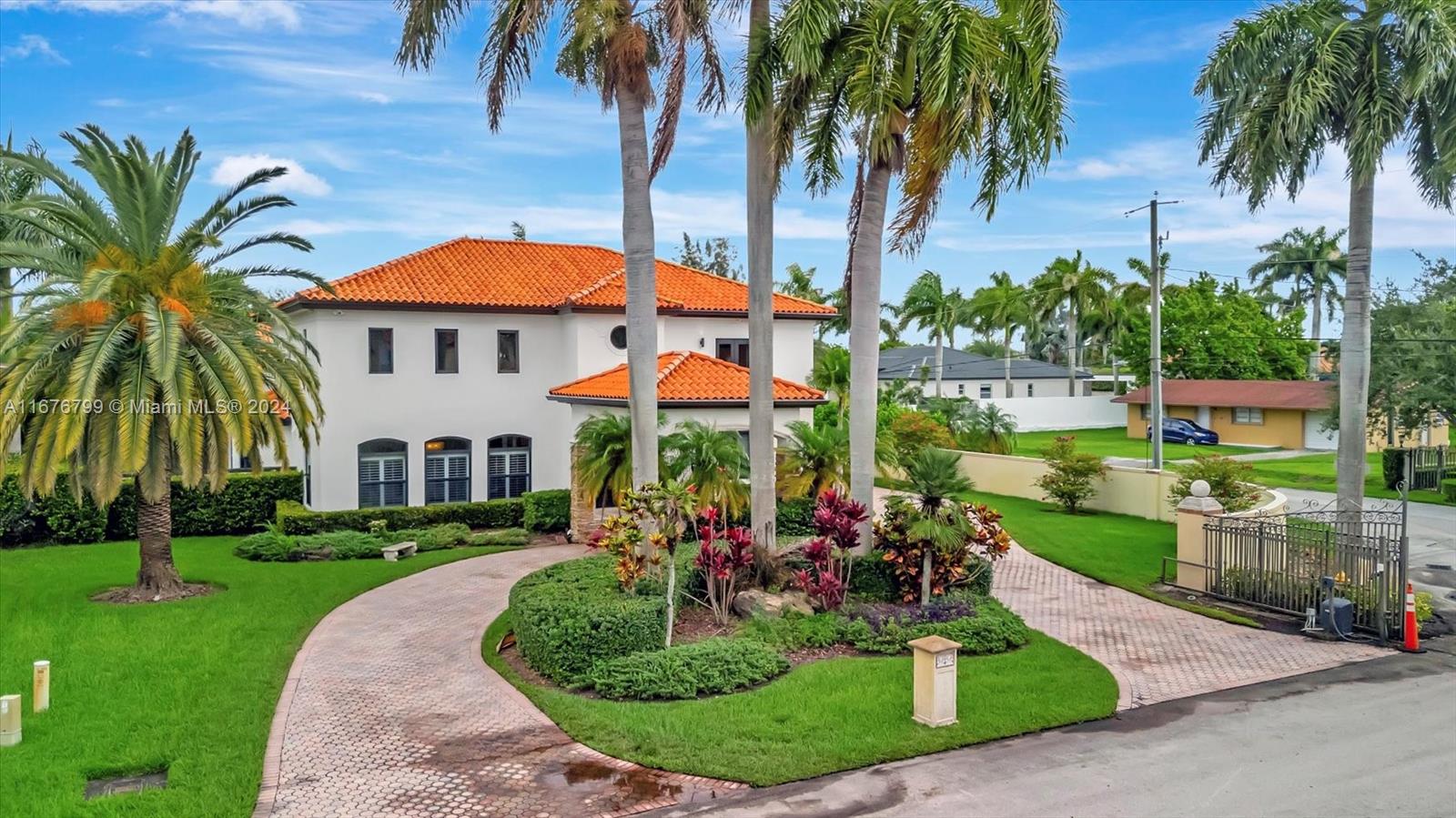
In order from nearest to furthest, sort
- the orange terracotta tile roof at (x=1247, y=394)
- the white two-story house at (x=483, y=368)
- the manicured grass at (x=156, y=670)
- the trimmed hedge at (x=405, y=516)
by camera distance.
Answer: the manicured grass at (x=156, y=670)
the trimmed hedge at (x=405, y=516)
the white two-story house at (x=483, y=368)
the orange terracotta tile roof at (x=1247, y=394)

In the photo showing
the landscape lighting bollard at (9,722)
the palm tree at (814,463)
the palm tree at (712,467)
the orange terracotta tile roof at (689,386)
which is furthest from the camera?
the orange terracotta tile roof at (689,386)

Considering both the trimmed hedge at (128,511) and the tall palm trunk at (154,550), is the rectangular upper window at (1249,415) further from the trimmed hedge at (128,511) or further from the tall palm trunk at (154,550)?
the tall palm trunk at (154,550)

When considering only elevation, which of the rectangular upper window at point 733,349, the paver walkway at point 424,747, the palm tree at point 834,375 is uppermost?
the rectangular upper window at point 733,349

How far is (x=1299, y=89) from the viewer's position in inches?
642

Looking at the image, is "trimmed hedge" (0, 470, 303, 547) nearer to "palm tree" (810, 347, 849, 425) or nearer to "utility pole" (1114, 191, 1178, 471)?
"palm tree" (810, 347, 849, 425)

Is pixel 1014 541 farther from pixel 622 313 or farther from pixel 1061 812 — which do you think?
pixel 1061 812

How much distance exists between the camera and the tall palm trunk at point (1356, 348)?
17328mm

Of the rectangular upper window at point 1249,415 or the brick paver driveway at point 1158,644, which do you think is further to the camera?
the rectangular upper window at point 1249,415

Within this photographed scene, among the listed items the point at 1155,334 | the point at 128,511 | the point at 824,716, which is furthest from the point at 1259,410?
the point at 128,511

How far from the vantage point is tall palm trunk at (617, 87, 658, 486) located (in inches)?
584

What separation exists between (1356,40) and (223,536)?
87.1ft

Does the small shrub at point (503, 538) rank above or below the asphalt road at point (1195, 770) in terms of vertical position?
above

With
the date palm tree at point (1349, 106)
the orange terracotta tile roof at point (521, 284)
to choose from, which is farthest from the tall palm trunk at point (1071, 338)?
the date palm tree at point (1349, 106)

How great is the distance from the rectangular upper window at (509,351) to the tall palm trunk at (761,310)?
12757mm
